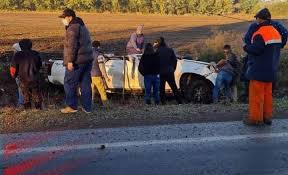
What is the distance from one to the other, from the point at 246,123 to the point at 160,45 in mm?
5027

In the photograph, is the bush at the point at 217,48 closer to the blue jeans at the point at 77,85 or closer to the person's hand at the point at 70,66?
the blue jeans at the point at 77,85

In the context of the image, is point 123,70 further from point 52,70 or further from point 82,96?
point 82,96

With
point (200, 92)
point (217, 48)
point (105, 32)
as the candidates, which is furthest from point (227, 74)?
point (105, 32)

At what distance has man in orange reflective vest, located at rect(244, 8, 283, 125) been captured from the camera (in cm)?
708

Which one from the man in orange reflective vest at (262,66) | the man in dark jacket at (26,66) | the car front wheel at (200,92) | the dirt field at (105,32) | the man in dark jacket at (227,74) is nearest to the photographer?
the man in orange reflective vest at (262,66)

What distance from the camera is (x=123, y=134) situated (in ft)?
21.5

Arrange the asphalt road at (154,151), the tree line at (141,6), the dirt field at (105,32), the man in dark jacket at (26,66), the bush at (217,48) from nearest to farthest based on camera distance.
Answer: the asphalt road at (154,151)
the man in dark jacket at (26,66)
the bush at (217,48)
the dirt field at (105,32)
the tree line at (141,6)

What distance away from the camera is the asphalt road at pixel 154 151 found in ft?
17.3

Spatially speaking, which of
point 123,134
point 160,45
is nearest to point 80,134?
point 123,134

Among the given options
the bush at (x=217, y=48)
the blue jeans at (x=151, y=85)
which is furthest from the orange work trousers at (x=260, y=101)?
the bush at (x=217, y=48)

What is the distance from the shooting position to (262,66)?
7172 mm

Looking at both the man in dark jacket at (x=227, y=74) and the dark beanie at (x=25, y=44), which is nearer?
the dark beanie at (x=25, y=44)

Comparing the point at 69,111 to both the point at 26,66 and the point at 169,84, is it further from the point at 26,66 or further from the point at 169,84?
the point at 169,84

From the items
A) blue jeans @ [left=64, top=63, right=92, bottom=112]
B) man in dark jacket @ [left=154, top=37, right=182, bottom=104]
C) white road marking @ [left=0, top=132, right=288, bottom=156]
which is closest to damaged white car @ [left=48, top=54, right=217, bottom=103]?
man in dark jacket @ [left=154, top=37, right=182, bottom=104]
